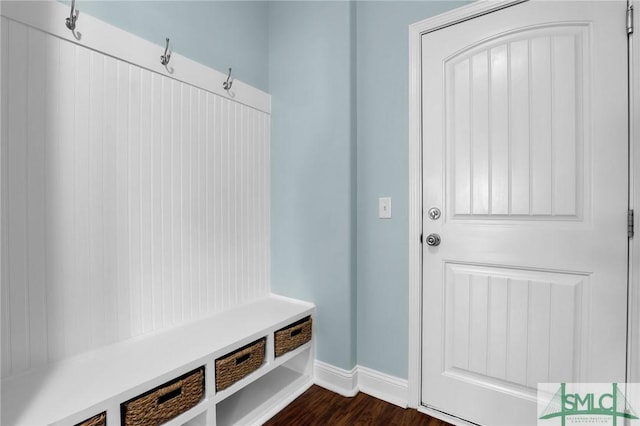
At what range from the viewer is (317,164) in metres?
1.86

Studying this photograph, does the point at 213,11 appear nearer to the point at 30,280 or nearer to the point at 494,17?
the point at 494,17

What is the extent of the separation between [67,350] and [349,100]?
1673mm

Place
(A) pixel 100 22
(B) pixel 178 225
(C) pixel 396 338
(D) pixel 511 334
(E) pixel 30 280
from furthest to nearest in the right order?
(C) pixel 396 338 < (B) pixel 178 225 < (D) pixel 511 334 < (A) pixel 100 22 < (E) pixel 30 280

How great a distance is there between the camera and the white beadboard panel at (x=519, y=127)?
1259mm

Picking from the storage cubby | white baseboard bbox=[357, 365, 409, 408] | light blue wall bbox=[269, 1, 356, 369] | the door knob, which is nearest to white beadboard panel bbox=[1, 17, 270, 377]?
light blue wall bbox=[269, 1, 356, 369]

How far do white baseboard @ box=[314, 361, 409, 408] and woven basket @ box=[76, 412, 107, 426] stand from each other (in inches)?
43.9

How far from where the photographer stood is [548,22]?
1291mm

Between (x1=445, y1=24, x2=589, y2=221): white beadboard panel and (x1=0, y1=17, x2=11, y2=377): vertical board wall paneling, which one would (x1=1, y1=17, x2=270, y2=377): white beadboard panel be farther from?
(x1=445, y1=24, x2=589, y2=221): white beadboard panel

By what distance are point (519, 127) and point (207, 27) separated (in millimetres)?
1597

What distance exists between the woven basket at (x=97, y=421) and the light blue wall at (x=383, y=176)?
1211 mm

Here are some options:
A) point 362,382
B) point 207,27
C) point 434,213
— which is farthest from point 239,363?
point 207,27

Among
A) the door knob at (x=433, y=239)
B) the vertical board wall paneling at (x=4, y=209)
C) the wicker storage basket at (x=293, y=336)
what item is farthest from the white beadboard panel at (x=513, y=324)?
the vertical board wall paneling at (x=4, y=209)

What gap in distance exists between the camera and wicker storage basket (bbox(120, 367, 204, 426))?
1.05 metres

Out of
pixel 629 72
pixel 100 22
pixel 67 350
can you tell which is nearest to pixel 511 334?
pixel 629 72
